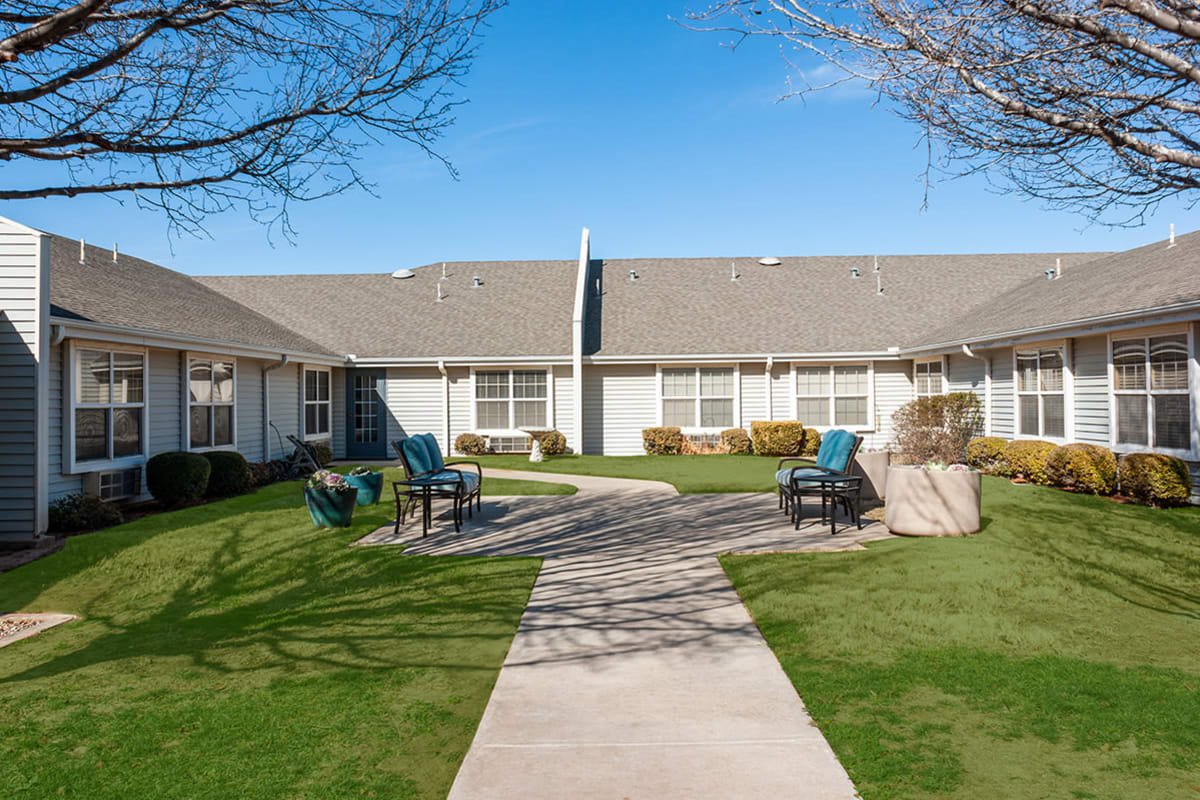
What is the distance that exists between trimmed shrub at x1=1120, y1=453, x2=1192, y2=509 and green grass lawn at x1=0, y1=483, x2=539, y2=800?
9169mm

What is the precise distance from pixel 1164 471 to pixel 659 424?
12133 millimetres

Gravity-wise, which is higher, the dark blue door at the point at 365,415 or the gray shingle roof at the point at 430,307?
the gray shingle roof at the point at 430,307

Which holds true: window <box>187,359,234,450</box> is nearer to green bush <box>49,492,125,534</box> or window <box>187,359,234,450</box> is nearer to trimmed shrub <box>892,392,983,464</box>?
green bush <box>49,492,125,534</box>

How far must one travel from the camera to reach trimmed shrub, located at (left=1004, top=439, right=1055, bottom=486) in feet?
44.0

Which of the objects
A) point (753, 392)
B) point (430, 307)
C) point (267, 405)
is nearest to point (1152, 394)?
point (753, 392)

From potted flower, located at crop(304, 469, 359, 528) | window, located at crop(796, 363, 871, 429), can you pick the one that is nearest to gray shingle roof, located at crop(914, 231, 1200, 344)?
window, located at crop(796, 363, 871, 429)

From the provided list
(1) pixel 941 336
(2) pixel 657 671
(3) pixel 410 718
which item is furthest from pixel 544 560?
(1) pixel 941 336

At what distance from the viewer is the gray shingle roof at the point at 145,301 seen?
1173 cm

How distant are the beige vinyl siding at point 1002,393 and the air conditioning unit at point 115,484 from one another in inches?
661

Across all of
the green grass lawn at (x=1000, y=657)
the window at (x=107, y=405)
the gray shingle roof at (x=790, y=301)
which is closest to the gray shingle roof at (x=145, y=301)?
the window at (x=107, y=405)

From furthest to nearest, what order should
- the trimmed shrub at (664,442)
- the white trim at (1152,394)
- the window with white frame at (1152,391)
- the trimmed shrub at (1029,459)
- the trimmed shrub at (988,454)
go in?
the trimmed shrub at (664,442) → the trimmed shrub at (988,454) → the trimmed shrub at (1029,459) → the window with white frame at (1152,391) → the white trim at (1152,394)

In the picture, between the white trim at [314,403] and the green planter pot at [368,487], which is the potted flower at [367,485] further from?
the white trim at [314,403]

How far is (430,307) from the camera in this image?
23562 millimetres

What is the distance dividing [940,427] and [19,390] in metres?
16.3
